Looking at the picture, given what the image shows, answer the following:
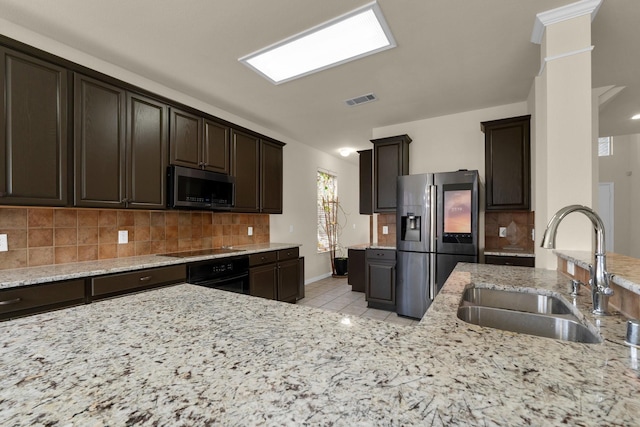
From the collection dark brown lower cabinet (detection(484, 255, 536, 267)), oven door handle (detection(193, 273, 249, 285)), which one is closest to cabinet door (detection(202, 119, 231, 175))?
oven door handle (detection(193, 273, 249, 285))

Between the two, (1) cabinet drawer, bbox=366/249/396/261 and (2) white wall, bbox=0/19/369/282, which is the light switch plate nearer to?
(1) cabinet drawer, bbox=366/249/396/261

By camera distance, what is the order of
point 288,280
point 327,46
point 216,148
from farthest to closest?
point 288,280 → point 216,148 → point 327,46

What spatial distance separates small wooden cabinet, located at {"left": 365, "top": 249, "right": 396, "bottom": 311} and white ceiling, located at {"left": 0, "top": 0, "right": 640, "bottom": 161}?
→ 1.91 meters

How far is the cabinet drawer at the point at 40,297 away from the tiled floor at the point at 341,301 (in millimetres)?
2642

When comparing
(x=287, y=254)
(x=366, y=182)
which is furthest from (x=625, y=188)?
(x=287, y=254)

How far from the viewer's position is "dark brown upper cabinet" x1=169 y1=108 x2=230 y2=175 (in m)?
2.84

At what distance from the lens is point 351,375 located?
579 millimetres

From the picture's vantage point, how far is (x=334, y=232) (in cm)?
648

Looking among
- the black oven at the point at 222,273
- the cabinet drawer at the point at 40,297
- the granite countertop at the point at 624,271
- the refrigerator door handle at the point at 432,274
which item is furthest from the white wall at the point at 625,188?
the cabinet drawer at the point at 40,297

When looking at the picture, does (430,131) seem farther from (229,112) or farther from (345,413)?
(345,413)

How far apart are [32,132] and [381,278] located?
3586mm

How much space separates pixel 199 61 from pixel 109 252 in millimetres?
1908

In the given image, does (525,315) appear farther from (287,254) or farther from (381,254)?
(287,254)

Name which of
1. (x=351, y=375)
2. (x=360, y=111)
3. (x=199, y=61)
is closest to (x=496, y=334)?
(x=351, y=375)
